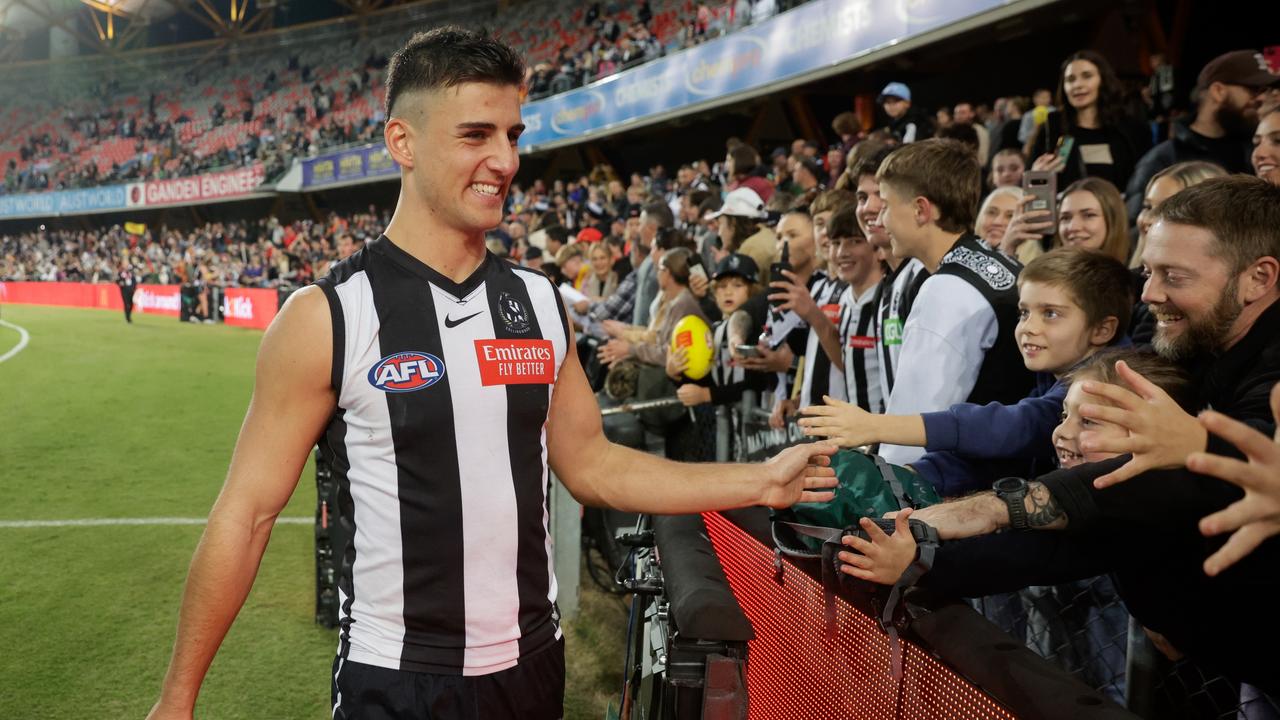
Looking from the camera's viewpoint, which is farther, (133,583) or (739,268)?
(133,583)

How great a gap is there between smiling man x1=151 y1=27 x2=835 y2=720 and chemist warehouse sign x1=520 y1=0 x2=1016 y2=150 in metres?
10.2

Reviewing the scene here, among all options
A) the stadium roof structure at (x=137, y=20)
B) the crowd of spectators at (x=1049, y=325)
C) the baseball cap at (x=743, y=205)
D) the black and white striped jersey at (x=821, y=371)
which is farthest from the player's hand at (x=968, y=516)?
the stadium roof structure at (x=137, y=20)

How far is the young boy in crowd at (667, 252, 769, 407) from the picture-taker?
503 centimetres

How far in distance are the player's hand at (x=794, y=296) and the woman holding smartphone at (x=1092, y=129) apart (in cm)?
206

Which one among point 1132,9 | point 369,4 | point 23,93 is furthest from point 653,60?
point 23,93

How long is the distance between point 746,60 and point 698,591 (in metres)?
16.4

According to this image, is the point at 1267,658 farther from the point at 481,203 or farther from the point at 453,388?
the point at 481,203

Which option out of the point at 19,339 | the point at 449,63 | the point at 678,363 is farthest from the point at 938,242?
the point at 19,339

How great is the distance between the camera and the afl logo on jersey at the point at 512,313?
207 centimetres

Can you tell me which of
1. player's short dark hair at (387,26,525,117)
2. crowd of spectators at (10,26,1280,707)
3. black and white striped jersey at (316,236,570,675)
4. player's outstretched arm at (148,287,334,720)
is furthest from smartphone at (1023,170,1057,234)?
player's outstretched arm at (148,287,334,720)

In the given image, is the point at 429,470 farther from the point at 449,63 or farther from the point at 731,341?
the point at 731,341

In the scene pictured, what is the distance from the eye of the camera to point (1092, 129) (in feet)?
17.4

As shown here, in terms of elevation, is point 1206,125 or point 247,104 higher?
point 247,104

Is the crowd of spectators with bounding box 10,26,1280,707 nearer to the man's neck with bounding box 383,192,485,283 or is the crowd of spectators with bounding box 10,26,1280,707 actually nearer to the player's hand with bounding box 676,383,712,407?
the player's hand with bounding box 676,383,712,407
